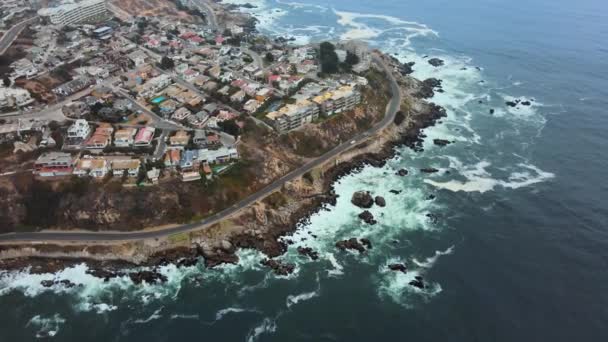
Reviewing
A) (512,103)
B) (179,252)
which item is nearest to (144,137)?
(179,252)

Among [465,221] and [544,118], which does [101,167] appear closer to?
[465,221]

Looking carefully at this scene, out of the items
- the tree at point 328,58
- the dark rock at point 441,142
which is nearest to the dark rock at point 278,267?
the dark rock at point 441,142

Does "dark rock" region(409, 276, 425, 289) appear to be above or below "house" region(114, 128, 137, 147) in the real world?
below

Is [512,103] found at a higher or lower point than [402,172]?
higher

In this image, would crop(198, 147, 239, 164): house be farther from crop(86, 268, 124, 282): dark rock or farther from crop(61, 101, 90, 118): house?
crop(61, 101, 90, 118): house

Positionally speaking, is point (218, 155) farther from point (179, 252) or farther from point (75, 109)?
point (75, 109)

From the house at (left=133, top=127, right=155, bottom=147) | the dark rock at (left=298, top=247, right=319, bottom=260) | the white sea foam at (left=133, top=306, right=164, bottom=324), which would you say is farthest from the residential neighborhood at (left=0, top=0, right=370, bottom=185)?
the white sea foam at (left=133, top=306, right=164, bottom=324)

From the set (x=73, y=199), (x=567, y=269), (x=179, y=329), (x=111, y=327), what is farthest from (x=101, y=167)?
(x=567, y=269)
